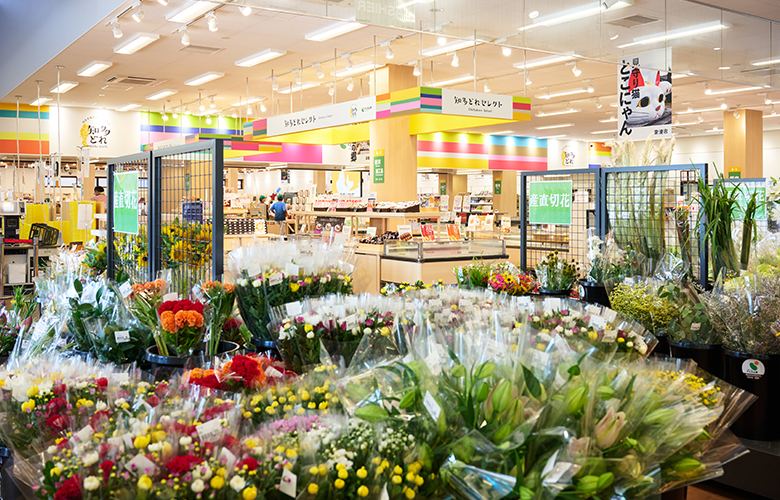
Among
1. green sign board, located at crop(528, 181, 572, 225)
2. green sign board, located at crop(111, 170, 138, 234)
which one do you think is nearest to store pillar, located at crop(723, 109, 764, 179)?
green sign board, located at crop(528, 181, 572, 225)

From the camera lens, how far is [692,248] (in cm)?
466

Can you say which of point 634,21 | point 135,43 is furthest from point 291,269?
point 135,43

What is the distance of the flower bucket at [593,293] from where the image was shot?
4387 mm

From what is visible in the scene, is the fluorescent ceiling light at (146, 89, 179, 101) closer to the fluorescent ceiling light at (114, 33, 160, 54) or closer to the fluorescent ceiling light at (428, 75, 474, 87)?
the fluorescent ceiling light at (114, 33, 160, 54)

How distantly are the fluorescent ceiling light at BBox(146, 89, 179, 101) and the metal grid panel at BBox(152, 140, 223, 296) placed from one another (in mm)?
10003

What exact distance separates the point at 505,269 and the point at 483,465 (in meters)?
3.06

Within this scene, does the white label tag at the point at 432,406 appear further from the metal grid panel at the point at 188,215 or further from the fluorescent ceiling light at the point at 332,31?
the fluorescent ceiling light at the point at 332,31

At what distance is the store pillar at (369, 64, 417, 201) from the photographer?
33.9 feet

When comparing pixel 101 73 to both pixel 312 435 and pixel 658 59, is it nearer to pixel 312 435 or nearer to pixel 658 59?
pixel 658 59

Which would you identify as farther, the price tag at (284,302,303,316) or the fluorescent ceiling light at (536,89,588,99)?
the fluorescent ceiling light at (536,89,588,99)

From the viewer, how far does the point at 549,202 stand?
199 inches

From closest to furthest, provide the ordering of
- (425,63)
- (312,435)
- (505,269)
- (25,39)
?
1. (312,435)
2. (505,269)
3. (425,63)
4. (25,39)

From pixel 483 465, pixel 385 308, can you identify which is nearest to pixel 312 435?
pixel 483 465

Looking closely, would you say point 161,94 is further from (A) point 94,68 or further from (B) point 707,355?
(B) point 707,355
